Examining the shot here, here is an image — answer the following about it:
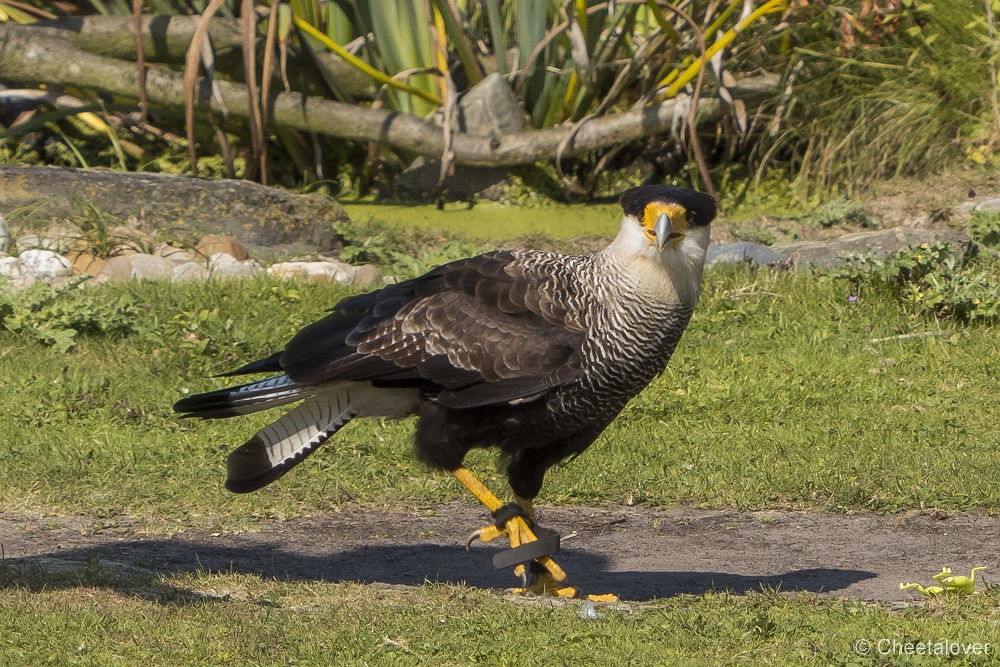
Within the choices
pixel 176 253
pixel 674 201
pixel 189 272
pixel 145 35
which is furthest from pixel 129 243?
pixel 674 201

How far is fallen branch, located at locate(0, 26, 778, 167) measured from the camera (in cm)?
962

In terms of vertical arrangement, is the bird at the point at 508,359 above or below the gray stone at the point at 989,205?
above

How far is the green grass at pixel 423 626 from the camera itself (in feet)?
11.3

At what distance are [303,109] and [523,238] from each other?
1.98m

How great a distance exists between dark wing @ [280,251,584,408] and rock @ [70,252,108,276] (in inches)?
151

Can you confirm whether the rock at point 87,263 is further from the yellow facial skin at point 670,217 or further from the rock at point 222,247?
the yellow facial skin at point 670,217

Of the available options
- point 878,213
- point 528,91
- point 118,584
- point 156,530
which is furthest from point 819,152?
point 118,584

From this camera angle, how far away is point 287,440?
4.54 metres

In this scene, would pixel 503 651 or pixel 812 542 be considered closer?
pixel 503 651

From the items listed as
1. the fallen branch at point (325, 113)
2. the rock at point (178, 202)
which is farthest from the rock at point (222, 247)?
the fallen branch at point (325, 113)

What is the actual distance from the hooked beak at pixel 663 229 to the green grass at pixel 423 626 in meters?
1.13

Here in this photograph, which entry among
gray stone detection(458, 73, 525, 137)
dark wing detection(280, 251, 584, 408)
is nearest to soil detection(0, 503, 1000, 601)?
dark wing detection(280, 251, 584, 408)

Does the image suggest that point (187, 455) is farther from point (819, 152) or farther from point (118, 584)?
point (819, 152)

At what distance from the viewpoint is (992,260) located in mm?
7898
